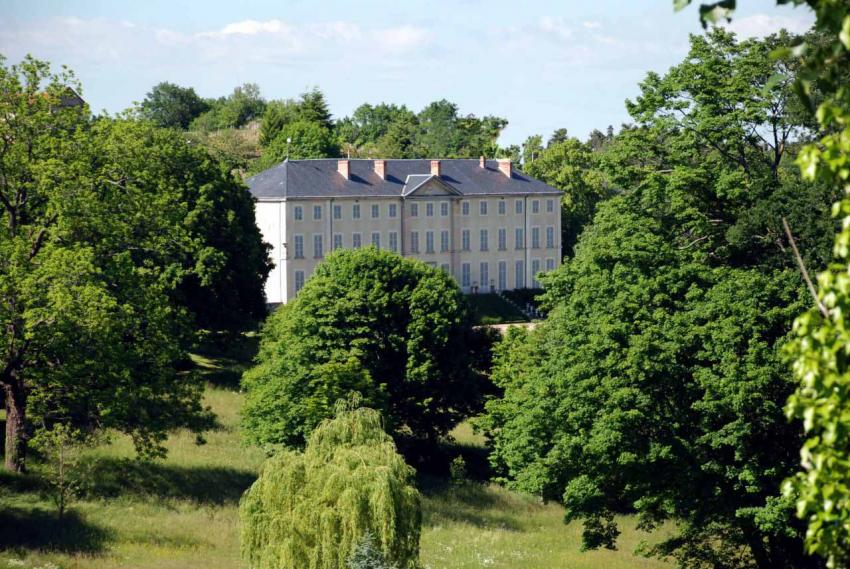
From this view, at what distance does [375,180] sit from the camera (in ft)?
312

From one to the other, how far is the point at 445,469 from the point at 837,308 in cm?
4358

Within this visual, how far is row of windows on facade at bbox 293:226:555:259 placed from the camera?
299 ft

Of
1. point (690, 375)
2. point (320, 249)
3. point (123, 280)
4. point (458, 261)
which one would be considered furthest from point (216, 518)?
point (458, 261)

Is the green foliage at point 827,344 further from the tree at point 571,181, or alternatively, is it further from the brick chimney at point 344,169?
the tree at point 571,181

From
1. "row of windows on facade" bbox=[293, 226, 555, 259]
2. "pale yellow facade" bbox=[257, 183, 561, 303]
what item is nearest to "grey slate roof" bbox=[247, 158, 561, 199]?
"pale yellow facade" bbox=[257, 183, 561, 303]

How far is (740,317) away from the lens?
3322 centimetres

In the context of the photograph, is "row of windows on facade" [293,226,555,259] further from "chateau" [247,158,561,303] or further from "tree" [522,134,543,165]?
"tree" [522,134,543,165]

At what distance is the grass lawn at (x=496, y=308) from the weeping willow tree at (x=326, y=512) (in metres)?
59.6

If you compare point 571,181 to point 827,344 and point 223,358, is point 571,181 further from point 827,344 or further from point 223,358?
point 827,344

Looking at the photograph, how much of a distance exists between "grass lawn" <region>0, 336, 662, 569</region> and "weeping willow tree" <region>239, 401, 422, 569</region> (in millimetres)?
5957

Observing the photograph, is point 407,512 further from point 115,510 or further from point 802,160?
point 802,160

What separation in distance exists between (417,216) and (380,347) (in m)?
43.1

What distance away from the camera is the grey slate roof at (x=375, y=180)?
91.0m

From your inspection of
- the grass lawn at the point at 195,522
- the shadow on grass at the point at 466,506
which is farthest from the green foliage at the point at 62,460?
the shadow on grass at the point at 466,506
